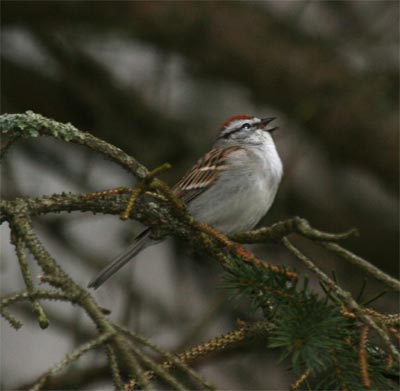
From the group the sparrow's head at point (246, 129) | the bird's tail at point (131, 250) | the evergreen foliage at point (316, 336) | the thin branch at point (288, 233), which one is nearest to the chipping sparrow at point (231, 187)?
the bird's tail at point (131, 250)

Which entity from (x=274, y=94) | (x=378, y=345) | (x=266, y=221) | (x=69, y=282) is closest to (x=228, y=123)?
(x=266, y=221)

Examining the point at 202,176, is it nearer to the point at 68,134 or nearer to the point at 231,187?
the point at 231,187

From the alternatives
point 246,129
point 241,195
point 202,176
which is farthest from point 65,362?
point 246,129

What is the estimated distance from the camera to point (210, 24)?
472 centimetres

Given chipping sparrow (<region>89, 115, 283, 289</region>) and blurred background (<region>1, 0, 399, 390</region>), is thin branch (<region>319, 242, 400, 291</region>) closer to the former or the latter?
chipping sparrow (<region>89, 115, 283, 289</region>)

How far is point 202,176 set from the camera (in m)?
3.35

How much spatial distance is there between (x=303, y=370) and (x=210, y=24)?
3.28m

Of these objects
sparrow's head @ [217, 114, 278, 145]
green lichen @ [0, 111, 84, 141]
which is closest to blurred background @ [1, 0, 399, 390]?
sparrow's head @ [217, 114, 278, 145]

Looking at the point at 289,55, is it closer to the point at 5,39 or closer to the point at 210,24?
the point at 210,24

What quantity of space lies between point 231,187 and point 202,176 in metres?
0.16

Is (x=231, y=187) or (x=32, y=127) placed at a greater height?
(x=231, y=187)

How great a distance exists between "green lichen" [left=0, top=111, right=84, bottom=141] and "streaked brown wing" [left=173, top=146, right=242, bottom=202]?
1594 mm

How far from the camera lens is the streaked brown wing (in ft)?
10.9

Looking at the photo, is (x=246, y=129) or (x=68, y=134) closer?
(x=68, y=134)
